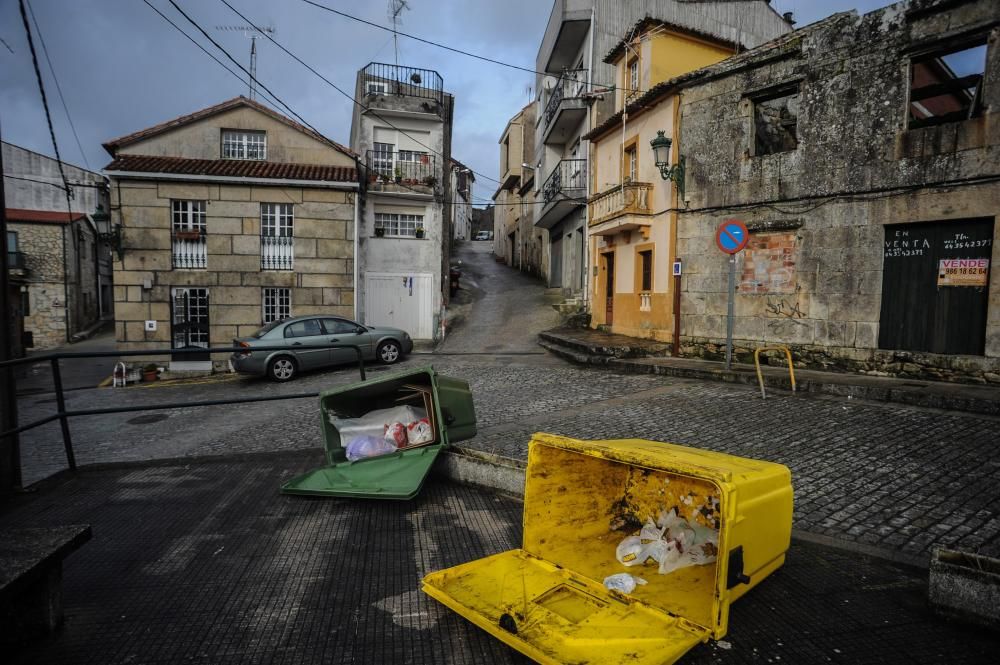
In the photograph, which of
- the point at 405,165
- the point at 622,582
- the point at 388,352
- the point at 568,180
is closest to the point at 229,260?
the point at 388,352

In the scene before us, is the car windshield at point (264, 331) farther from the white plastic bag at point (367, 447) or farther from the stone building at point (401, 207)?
the white plastic bag at point (367, 447)

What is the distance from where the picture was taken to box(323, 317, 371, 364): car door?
1445cm

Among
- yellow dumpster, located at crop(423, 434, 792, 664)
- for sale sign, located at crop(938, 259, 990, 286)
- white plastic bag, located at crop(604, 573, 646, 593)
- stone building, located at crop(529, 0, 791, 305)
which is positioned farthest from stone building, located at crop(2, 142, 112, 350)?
for sale sign, located at crop(938, 259, 990, 286)

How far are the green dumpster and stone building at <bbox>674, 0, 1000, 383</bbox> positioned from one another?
29.8ft

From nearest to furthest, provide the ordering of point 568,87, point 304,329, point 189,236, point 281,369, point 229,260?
1. point 281,369
2. point 304,329
3. point 189,236
4. point 229,260
5. point 568,87

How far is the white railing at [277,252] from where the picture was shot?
1816cm

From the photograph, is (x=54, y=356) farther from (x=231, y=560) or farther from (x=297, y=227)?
(x=297, y=227)

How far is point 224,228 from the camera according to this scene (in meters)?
17.8

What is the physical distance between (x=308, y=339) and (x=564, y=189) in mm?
11353

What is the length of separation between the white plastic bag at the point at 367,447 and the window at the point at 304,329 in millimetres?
9894

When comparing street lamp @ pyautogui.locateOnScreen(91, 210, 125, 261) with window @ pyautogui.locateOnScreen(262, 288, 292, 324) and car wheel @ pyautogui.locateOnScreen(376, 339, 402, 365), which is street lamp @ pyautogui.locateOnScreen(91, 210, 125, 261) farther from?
car wheel @ pyautogui.locateOnScreen(376, 339, 402, 365)

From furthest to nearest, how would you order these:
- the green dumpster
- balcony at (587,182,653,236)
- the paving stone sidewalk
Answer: balcony at (587,182,653,236) → the green dumpster → the paving stone sidewalk

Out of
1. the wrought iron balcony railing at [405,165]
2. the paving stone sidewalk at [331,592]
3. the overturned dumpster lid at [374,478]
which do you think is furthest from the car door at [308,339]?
the overturned dumpster lid at [374,478]

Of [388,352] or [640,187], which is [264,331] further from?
[640,187]
